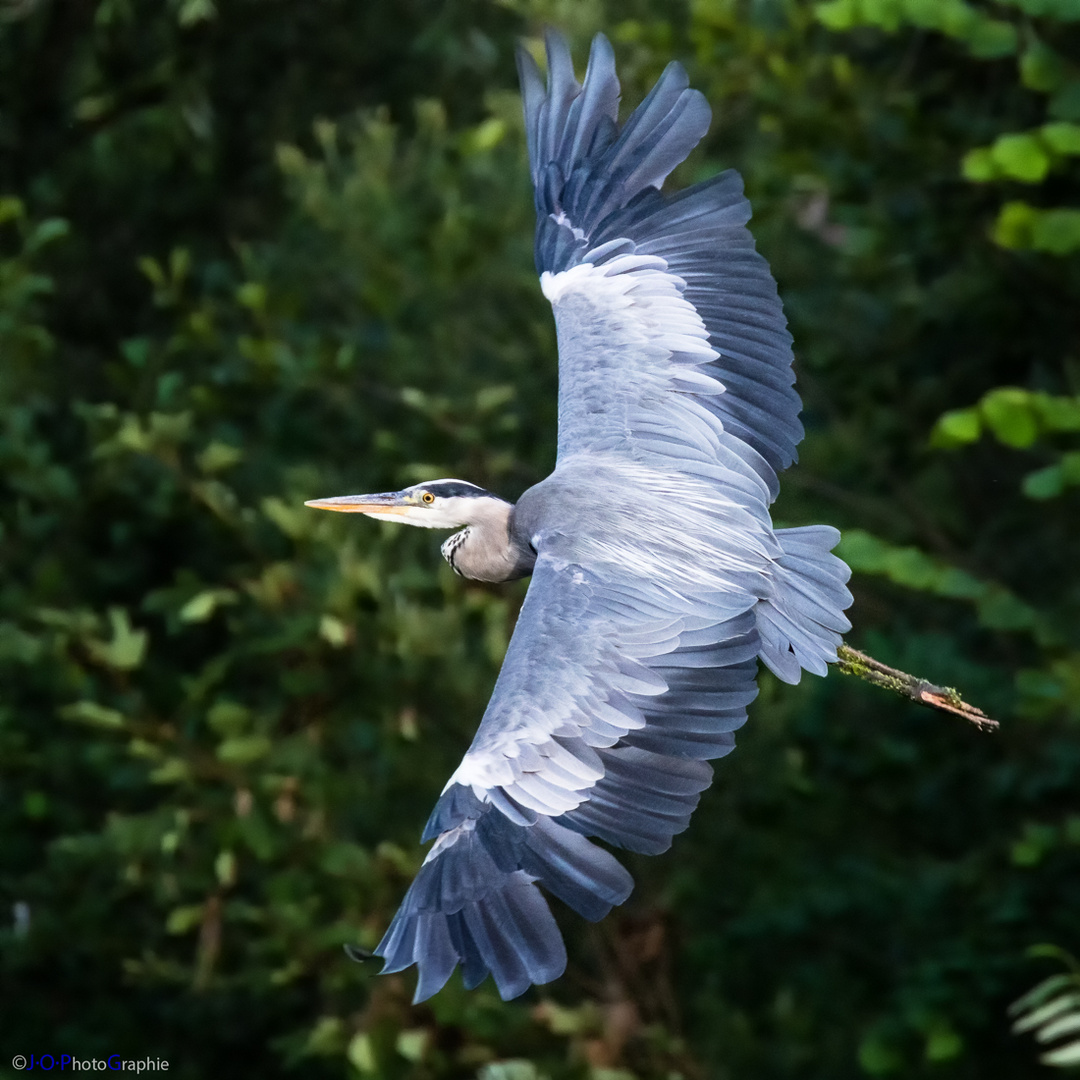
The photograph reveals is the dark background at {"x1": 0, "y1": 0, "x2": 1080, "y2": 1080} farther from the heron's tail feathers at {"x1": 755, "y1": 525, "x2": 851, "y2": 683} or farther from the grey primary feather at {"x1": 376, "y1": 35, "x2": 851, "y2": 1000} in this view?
the heron's tail feathers at {"x1": 755, "y1": 525, "x2": 851, "y2": 683}

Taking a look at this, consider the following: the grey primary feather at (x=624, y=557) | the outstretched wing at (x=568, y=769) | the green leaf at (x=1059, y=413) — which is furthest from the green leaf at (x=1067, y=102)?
the outstretched wing at (x=568, y=769)

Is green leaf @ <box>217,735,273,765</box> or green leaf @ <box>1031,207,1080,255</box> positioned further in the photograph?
green leaf @ <box>217,735,273,765</box>

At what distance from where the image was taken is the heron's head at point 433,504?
5.10 metres

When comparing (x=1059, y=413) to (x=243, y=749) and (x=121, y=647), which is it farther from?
(x=121, y=647)

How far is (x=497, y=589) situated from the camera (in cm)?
679

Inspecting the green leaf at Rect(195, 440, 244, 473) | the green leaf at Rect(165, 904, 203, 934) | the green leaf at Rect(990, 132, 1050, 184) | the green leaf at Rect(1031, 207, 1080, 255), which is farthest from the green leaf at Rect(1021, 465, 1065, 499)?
the green leaf at Rect(165, 904, 203, 934)

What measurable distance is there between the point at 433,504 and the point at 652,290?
2.55 ft

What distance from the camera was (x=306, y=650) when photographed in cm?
687

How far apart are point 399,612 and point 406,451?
→ 0.69 metres

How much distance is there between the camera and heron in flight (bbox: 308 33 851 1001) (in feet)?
12.5

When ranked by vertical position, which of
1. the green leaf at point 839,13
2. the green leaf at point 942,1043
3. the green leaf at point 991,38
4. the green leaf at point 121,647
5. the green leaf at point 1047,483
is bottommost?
the green leaf at point 942,1043

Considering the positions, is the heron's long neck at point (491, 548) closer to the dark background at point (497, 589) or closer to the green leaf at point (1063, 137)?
the dark background at point (497, 589)

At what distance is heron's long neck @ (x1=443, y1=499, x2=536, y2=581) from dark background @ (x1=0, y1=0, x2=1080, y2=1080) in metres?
1.27

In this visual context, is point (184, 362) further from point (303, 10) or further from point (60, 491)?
point (303, 10)
